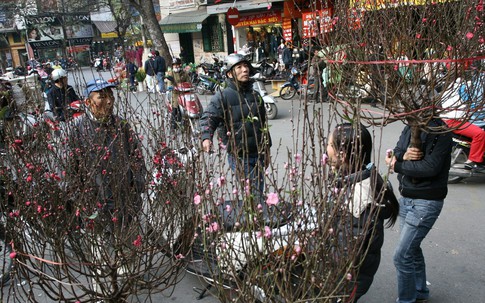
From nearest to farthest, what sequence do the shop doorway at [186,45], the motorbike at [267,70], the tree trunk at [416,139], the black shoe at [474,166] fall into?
the tree trunk at [416,139]
the black shoe at [474,166]
the motorbike at [267,70]
the shop doorway at [186,45]

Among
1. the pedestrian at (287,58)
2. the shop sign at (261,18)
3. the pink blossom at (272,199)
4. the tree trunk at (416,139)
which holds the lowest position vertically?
the pedestrian at (287,58)

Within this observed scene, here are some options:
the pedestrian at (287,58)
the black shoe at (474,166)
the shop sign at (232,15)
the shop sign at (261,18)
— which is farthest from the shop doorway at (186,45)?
the black shoe at (474,166)

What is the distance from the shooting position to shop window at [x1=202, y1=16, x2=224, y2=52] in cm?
2102

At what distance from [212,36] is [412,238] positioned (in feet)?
65.8

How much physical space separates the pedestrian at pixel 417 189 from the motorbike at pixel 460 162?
288 centimetres

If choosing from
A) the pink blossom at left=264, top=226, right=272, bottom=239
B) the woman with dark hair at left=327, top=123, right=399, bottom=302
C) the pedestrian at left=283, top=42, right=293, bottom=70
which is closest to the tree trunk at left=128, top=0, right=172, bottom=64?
the pedestrian at left=283, top=42, right=293, bottom=70

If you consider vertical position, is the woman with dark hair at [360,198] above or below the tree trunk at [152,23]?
below

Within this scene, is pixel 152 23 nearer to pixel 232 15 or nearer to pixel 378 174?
pixel 232 15

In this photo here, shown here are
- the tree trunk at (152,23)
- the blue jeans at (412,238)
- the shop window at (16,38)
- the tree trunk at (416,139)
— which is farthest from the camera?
the shop window at (16,38)

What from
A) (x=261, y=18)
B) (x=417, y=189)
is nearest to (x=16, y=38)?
(x=261, y=18)

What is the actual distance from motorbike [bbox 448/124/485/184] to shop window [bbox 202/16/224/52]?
16.6 metres

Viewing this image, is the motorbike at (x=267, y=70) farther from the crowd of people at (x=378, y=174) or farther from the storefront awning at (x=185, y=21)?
the crowd of people at (x=378, y=174)

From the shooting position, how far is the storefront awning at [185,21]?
20.7 metres

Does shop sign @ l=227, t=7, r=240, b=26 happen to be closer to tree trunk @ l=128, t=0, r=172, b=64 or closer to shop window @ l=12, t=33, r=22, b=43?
tree trunk @ l=128, t=0, r=172, b=64
